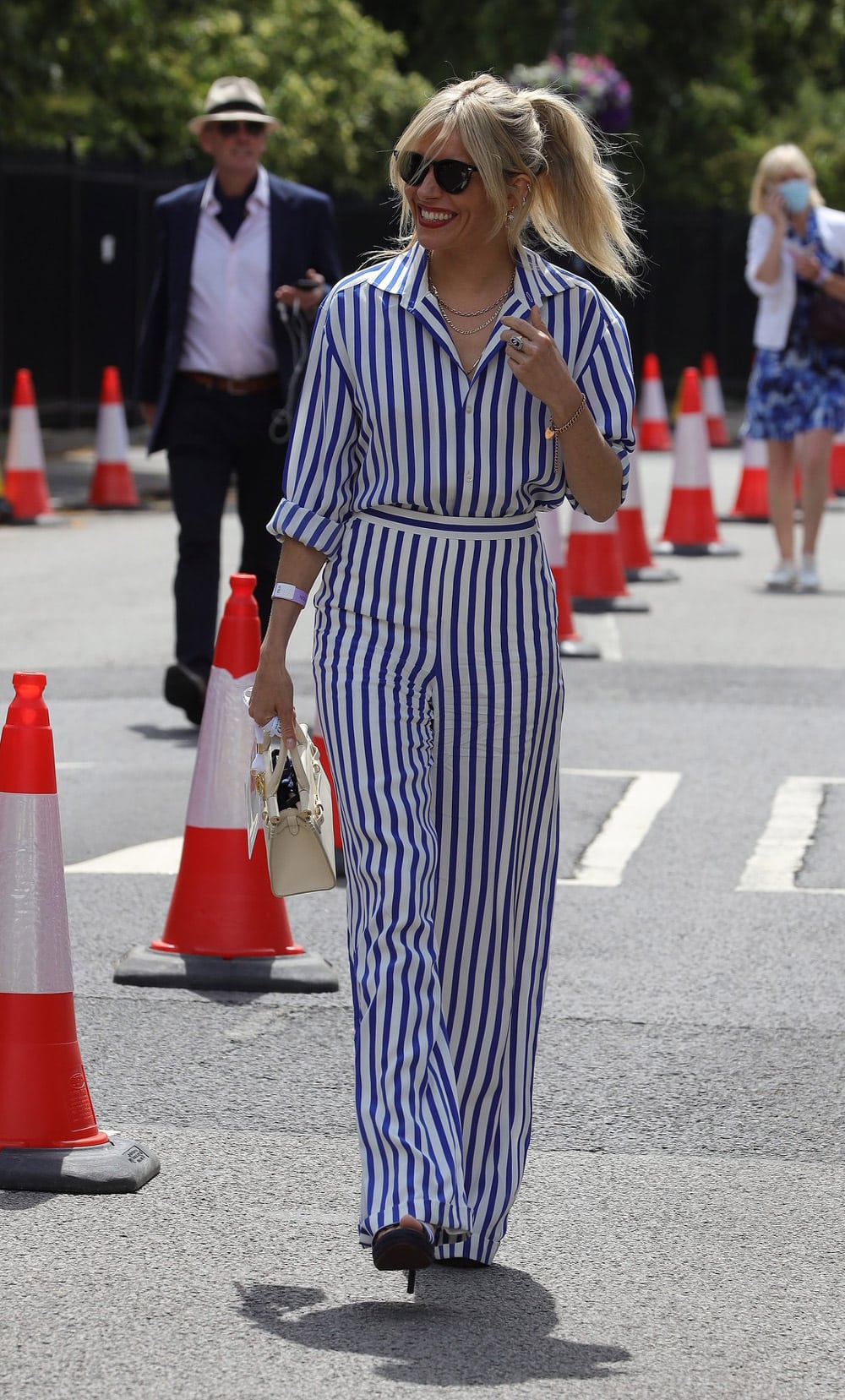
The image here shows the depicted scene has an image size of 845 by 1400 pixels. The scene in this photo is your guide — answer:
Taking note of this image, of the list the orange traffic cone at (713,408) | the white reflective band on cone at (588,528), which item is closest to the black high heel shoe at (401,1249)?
the white reflective band on cone at (588,528)

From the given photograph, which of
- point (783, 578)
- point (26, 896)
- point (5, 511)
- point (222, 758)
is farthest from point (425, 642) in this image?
point (5, 511)

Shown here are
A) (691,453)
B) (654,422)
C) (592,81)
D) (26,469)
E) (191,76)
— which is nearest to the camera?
(691,453)

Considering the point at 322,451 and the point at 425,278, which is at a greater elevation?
the point at 425,278

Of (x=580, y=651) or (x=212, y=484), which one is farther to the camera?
(x=580, y=651)

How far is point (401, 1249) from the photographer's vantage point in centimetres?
360

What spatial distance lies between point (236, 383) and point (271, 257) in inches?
16.9

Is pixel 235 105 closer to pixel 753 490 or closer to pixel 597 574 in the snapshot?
pixel 597 574

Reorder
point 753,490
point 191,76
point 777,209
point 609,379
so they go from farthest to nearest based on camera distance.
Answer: point 191,76, point 753,490, point 777,209, point 609,379

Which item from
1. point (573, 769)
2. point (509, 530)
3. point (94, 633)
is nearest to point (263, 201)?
point (573, 769)

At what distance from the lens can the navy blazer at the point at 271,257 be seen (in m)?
8.38

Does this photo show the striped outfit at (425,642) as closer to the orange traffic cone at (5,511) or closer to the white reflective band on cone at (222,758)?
the white reflective band on cone at (222,758)

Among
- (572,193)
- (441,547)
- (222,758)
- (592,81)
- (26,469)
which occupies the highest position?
(592,81)

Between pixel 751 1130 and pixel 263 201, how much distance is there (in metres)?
4.64

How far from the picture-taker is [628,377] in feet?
12.7
